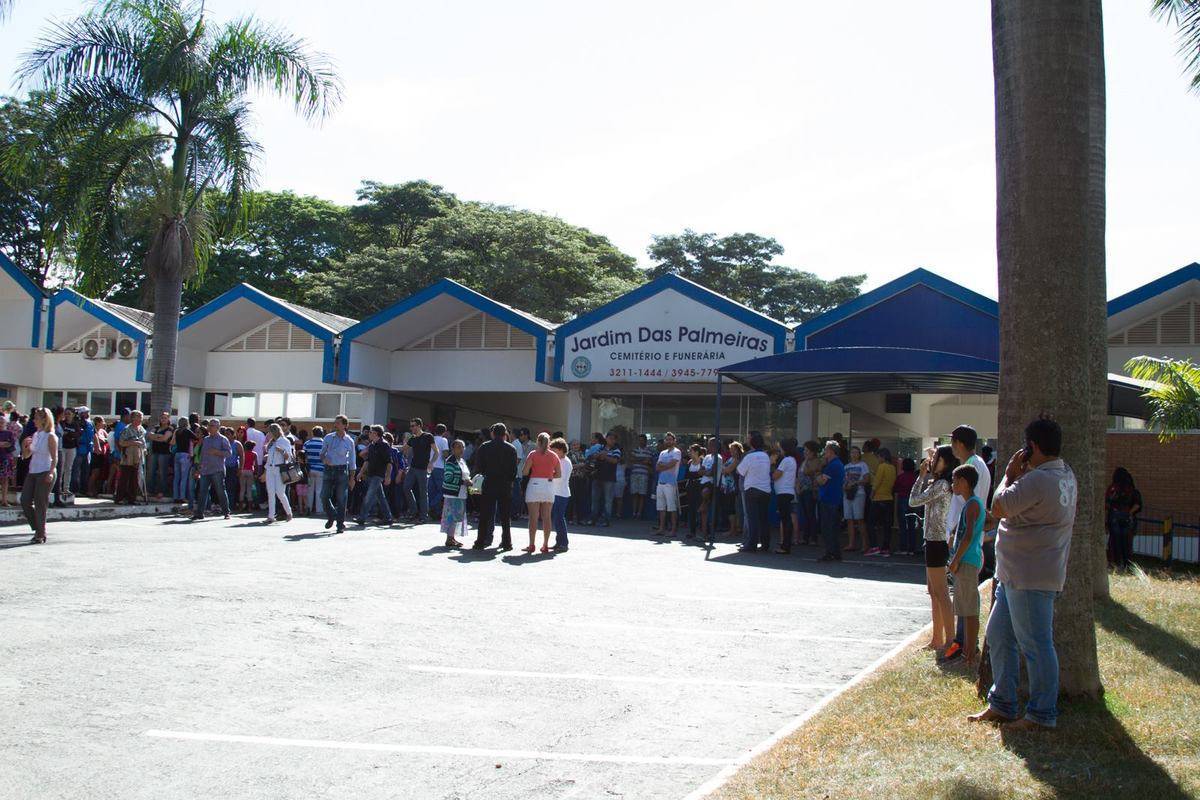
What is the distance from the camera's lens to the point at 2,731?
19.1 ft

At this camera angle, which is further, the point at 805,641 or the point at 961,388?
the point at 961,388

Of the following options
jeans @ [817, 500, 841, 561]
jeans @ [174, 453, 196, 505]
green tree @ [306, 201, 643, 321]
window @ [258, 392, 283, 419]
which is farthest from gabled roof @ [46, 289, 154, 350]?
jeans @ [817, 500, 841, 561]

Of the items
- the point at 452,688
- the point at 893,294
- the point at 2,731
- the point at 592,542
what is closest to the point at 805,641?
the point at 452,688

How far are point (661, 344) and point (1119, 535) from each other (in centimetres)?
1106

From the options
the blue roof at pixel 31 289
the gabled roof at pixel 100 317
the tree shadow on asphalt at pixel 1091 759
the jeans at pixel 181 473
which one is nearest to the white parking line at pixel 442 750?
the tree shadow on asphalt at pixel 1091 759

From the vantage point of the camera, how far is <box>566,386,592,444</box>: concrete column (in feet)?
88.8

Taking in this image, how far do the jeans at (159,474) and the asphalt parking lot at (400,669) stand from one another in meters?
8.28

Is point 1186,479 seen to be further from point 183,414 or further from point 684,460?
point 183,414

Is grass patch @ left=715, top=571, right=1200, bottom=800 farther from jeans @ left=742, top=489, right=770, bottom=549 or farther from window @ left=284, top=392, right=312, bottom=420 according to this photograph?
window @ left=284, top=392, right=312, bottom=420

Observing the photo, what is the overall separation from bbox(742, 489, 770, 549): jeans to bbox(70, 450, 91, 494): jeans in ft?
41.1

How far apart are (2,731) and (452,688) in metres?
2.53

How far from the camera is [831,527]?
1591 centimetres

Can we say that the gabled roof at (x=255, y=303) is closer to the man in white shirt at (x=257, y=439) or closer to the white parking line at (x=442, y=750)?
the man in white shirt at (x=257, y=439)

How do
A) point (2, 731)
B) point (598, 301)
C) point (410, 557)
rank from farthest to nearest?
point (598, 301)
point (410, 557)
point (2, 731)
